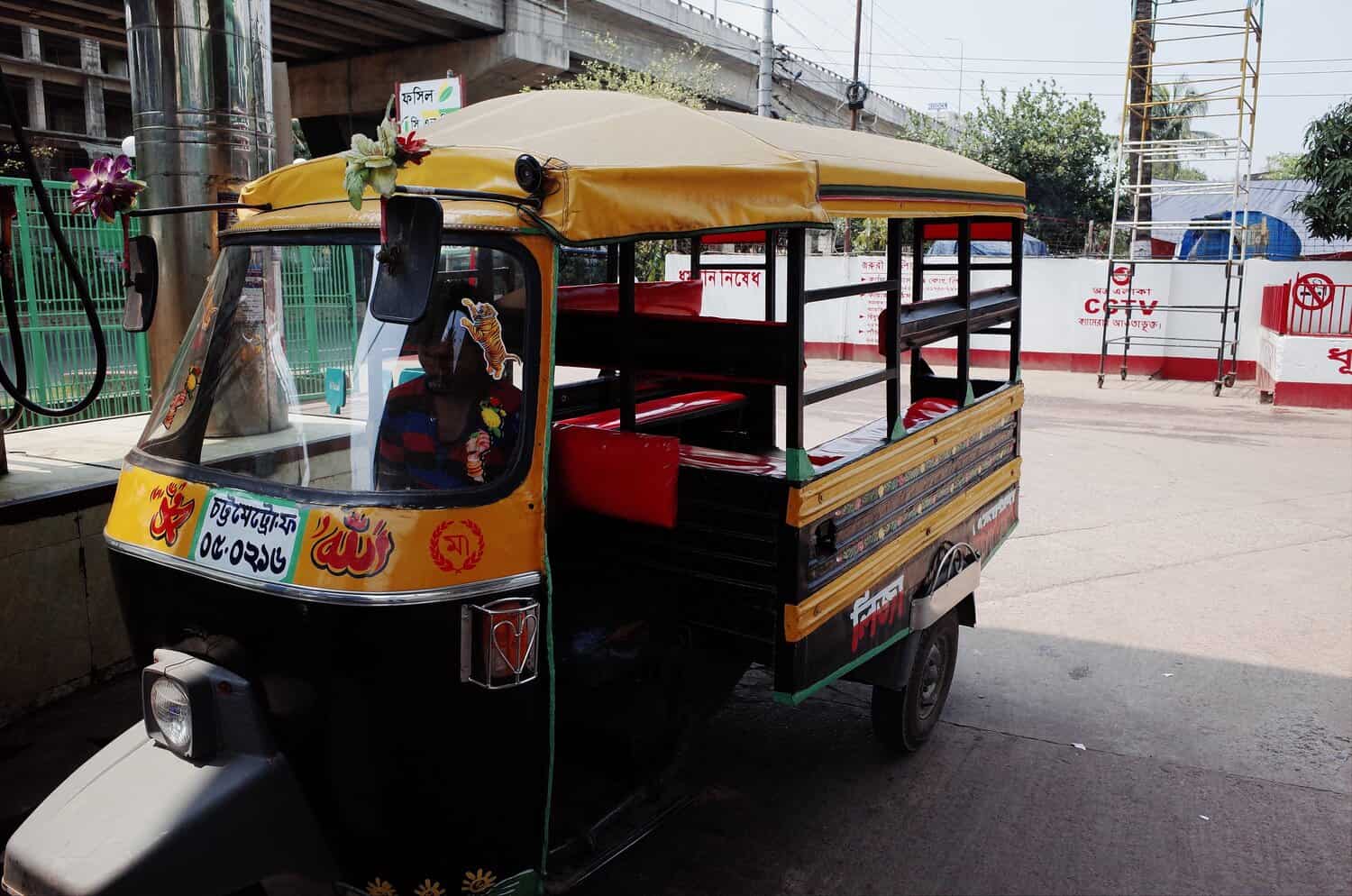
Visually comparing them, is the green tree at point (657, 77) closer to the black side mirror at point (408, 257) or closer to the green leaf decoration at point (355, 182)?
the green leaf decoration at point (355, 182)

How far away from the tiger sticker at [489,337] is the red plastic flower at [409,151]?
1.22 ft

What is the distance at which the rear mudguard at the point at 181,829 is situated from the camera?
244 cm

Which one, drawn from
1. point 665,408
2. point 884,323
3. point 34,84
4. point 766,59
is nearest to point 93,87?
point 34,84

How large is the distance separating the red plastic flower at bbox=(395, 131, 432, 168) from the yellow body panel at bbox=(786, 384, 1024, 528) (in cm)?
143

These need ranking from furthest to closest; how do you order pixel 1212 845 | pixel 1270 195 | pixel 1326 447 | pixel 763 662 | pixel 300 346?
pixel 1270 195 → pixel 1326 447 → pixel 1212 845 → pixel 763 662 → pixel 300 346

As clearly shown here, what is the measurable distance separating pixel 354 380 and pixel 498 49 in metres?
21.7

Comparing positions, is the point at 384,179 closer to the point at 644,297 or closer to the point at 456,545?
the point at 456,545

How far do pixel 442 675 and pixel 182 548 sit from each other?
86 centimetres

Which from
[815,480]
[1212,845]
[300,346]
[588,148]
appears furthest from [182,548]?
[1212,845]

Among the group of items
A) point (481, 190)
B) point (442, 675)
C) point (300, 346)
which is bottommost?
point (442, 675)

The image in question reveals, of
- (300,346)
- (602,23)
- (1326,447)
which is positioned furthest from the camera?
(602,23)

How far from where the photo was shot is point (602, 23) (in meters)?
27.6

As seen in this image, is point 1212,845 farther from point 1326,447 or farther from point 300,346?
point 1326,447

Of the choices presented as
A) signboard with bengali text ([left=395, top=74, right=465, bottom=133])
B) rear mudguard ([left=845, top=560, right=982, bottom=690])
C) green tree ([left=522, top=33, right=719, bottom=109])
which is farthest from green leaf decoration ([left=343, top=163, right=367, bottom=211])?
green tree ([left=522, top=33, right=719, bottom=109])
